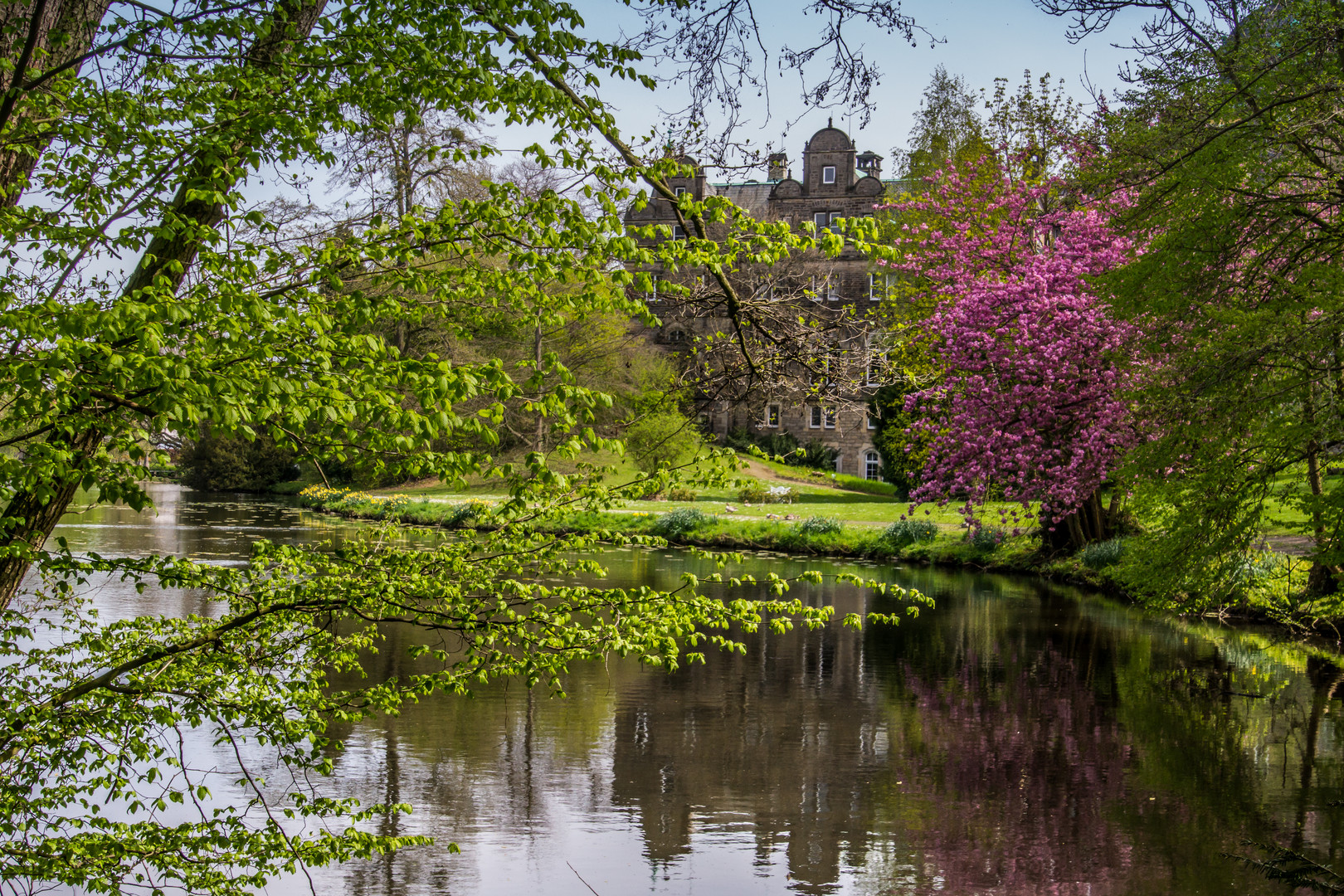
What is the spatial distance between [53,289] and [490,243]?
1.91 metres

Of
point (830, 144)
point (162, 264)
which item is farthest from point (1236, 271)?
point (830, 144)

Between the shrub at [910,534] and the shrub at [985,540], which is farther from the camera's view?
the shrub at [910,534]

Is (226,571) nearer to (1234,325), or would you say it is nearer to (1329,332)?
(1329,332)

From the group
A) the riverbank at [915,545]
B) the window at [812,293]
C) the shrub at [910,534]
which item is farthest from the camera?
the shrub at [910,534]

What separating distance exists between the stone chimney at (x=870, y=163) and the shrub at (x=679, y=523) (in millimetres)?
30200

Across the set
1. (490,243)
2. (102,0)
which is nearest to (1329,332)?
(490,243)

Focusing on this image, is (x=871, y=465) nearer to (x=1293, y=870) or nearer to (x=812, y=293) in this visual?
(x=812, y=293)

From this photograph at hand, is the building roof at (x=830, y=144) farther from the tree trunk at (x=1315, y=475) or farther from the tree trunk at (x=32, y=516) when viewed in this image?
the tree trunk at (x=32, y=516)

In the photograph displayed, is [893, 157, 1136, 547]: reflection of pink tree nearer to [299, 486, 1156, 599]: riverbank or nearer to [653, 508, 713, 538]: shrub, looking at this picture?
[299, 486, 1156, 599]: riverbank

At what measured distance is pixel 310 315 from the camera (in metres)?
4.07

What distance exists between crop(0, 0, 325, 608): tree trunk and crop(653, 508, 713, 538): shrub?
820 inches

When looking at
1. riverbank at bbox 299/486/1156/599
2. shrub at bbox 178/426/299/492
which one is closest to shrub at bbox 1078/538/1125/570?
riverbank at bbox 299/486/1156/599

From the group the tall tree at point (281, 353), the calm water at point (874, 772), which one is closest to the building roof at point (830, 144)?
the calm water at point (874, 772)

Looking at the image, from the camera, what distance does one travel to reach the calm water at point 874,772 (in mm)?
6535
